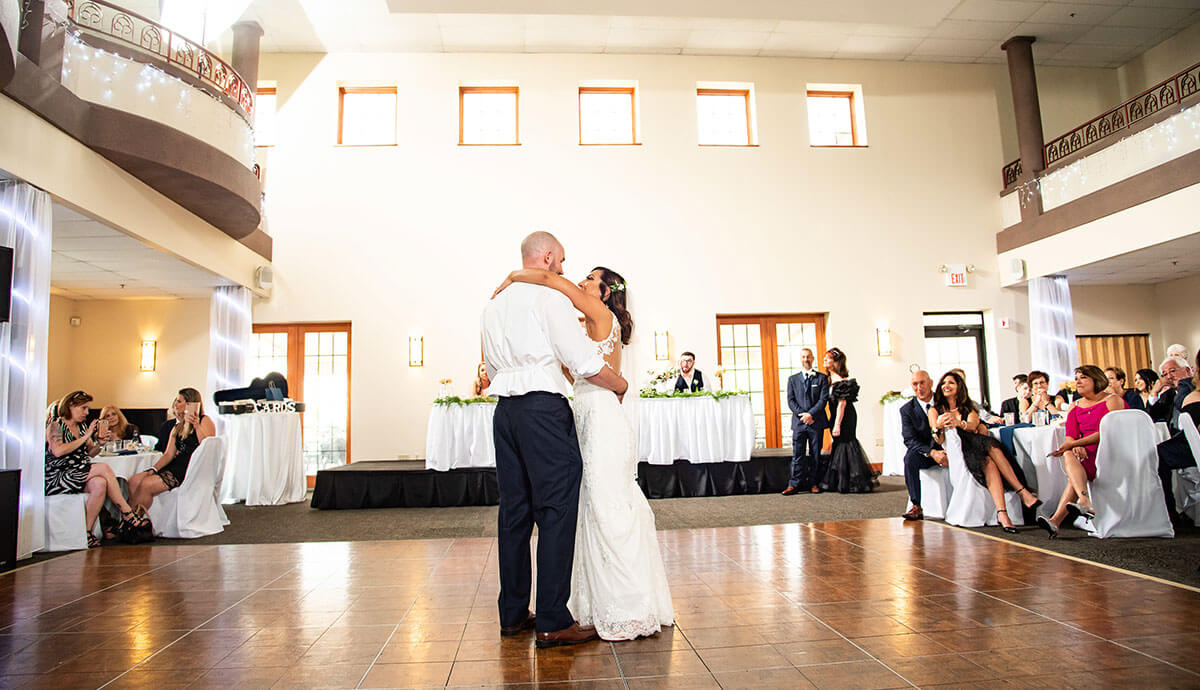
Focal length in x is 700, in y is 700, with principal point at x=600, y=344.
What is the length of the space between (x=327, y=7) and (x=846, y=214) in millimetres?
8129

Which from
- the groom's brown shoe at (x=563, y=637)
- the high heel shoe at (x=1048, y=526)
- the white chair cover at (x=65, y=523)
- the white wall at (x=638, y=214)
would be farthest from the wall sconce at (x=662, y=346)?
the groom's brown shoe at (x=563, y=637)

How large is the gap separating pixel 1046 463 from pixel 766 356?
5.60m

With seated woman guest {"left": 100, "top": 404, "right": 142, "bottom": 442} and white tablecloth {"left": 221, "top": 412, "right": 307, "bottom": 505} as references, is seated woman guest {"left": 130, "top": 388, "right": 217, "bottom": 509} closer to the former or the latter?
seated woman guest {"left": 100, "top": 404, "right": 142, "bottom": 442}

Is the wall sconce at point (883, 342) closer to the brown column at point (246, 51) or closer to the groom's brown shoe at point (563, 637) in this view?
the groom's brown shoe at point (563, 637)

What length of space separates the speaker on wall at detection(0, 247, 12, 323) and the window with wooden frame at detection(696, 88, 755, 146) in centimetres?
891

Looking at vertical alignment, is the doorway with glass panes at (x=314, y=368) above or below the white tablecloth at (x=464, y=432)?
above

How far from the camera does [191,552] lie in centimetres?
495

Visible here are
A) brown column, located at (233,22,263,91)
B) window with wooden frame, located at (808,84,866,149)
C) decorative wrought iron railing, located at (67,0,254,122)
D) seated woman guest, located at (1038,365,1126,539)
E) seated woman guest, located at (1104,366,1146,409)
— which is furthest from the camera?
window with wooden frame, located at (808,84,866,149)

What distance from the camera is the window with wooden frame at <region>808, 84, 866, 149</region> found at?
37.0 ft

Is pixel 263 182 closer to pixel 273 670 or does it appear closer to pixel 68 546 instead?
pixel 68 546

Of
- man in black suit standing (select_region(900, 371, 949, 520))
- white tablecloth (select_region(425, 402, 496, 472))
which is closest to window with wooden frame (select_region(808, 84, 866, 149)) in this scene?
man in black suit standing (select_region(900, 371, 949, 520))

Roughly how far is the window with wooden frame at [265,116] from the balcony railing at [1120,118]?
451 inches

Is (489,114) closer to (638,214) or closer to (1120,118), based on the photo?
(638,214)

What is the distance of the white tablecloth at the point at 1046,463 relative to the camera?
526cm
